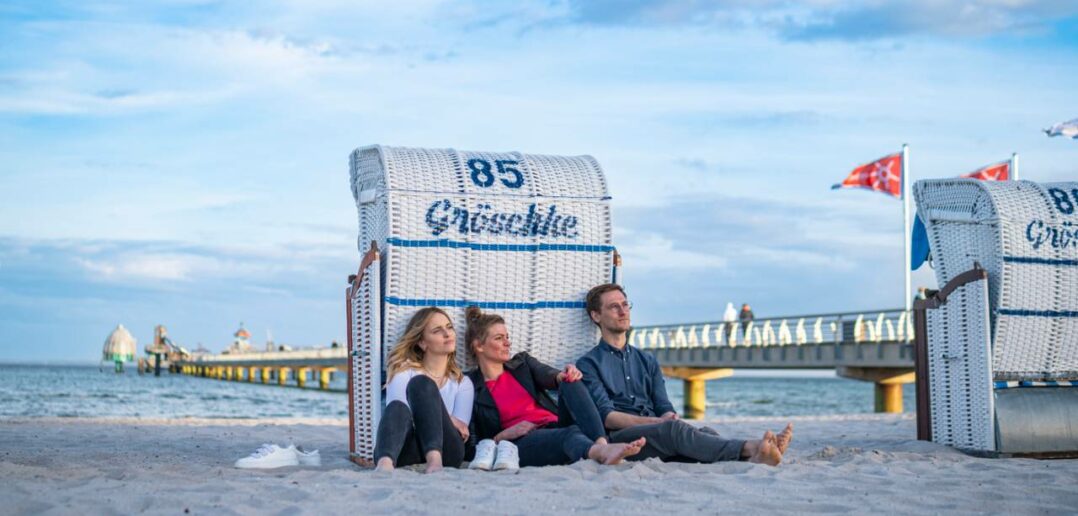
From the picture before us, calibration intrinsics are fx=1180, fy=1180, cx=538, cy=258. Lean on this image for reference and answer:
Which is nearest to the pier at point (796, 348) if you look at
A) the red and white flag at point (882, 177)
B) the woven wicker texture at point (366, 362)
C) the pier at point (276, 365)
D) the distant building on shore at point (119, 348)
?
the red and white flag at point (882, 177)

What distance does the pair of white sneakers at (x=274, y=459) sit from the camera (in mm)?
6270

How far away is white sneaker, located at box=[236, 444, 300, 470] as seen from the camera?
6266 mm

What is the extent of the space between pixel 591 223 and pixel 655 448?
163cm

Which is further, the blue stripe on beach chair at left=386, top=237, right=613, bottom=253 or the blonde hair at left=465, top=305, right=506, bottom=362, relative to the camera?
the blue stripe on beach chair at left=386, top=237, right=613, bottom=253

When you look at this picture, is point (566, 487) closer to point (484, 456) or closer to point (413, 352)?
point (484, 456)

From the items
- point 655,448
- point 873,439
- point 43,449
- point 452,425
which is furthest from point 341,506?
point 873,439

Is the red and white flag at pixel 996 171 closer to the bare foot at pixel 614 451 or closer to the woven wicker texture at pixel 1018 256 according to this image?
the woven wicker texture at pixel 1018 256

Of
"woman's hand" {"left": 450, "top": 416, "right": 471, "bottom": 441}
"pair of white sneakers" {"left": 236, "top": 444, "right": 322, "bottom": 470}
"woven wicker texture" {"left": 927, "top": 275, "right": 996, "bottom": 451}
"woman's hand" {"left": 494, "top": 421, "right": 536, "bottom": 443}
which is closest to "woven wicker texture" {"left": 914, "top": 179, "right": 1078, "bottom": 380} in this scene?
"woven wicker texture" {"left": 927, "top": 275, "right": 996, "bottom": 451}

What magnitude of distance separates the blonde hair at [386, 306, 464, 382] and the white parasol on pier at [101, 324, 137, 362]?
301 ft

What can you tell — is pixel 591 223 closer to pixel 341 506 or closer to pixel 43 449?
pixel 341 506

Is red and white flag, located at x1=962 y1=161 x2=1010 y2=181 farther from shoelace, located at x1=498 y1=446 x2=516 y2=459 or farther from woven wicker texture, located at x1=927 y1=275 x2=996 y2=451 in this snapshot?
shoelace, located at x1=498 y1=446 x2=516 y2=459

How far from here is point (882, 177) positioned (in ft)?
80.7

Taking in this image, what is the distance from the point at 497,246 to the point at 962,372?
3.17m

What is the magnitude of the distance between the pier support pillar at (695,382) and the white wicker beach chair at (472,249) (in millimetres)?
22902
